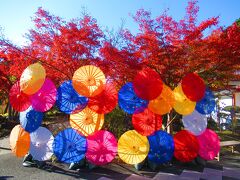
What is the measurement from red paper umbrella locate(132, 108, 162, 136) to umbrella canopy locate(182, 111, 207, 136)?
0.81 meters

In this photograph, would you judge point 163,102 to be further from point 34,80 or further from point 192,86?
point 34,80

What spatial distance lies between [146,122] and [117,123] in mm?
2604

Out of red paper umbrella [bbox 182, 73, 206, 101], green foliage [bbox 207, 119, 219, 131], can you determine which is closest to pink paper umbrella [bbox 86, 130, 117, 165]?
red paper umbrella [bbox 182, 73, 206, 101]

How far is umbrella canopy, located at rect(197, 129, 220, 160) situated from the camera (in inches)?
277

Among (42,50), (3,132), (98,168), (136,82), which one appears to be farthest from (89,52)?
(3,132)

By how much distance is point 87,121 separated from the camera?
22.2ft

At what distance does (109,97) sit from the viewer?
22.4ft

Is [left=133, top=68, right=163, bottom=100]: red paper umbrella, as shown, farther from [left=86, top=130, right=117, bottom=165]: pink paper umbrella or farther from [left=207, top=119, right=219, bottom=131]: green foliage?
[left=207, top=119, right=219, bottom=131]: green foliage

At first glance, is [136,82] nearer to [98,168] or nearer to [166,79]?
[166,79]

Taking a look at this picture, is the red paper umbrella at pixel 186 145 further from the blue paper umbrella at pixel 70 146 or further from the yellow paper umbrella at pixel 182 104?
the blue paper umbrella at pixel 70 146

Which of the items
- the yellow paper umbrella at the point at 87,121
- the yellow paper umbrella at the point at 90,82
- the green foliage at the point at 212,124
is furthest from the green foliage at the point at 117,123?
the green foliage at the point at 212,124

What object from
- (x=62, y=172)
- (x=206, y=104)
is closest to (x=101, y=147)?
(x=62, y=172)

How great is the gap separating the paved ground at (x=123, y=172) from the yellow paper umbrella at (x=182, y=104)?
147 centimetres

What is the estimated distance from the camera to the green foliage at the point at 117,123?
9.00 metres
